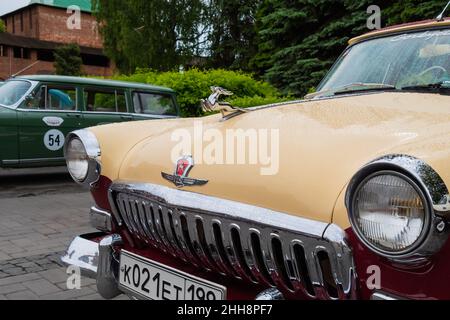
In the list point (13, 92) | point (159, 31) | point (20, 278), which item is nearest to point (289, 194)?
point (20, 278)

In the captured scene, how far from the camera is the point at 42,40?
4553cm

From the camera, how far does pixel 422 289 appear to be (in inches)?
53.4

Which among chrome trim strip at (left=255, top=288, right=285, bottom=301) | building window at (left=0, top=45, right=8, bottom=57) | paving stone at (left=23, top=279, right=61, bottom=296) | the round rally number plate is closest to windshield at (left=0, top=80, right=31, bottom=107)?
the round rally number plate

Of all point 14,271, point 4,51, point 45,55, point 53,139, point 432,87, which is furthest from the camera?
point 45,55

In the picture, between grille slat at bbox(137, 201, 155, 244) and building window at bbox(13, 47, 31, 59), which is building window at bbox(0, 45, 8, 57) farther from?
grille slat at bbox(137, 201, 155, 244)

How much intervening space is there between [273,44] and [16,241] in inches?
412

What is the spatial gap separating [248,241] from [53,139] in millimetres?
6549

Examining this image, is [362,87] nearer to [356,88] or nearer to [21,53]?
[356,88]

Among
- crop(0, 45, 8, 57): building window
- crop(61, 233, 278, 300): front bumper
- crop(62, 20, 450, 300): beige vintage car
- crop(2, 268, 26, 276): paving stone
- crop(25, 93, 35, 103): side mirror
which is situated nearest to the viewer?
crop(62, 20, 450, 300): beige vintage car

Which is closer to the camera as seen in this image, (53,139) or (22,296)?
(22,296)

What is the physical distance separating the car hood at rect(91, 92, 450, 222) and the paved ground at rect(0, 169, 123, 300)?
128cm

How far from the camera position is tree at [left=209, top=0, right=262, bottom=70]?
21.8m

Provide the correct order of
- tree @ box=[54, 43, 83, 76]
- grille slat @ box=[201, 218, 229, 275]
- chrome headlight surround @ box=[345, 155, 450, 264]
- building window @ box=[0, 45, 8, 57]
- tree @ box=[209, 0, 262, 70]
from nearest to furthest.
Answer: chrome headlight surround @ box=[345, 155, 450, 264]
grille slat @ box=[201, 218, 229, 275]
tree @ box=[209, 0, 262, 70]
tree @ box=[54, 43, 83, 76]
building window @ box=[0, 45, 8, 57]
